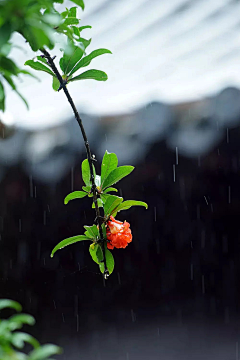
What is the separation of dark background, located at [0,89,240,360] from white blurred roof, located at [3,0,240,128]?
12.4 inches

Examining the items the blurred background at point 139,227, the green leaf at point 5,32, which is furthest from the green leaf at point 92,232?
the blurred background at point 139,227

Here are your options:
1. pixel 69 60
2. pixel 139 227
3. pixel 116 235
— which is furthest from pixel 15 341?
pixel 139 227

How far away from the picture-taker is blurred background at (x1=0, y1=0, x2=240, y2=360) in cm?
255

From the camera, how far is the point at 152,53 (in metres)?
1.99

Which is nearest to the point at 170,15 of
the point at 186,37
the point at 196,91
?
the point at 186,37

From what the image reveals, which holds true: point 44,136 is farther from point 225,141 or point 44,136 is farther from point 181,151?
point 225,141

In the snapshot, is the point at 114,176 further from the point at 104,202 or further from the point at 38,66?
the point at 38,66

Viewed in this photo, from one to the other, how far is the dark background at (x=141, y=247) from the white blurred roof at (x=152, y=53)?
314 millimetres

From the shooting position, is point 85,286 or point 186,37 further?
point 85,286

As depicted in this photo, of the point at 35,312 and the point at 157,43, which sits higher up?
the point at 157,43

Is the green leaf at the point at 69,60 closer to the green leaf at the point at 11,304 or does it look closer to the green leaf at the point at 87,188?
the green leaf at the point at 87,188

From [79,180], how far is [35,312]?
3.61 feet

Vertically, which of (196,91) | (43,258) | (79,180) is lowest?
(43,258)

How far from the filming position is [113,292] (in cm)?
269
